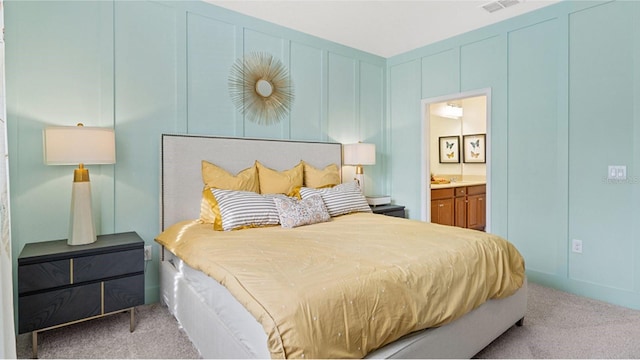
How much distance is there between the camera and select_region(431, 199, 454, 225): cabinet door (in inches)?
184

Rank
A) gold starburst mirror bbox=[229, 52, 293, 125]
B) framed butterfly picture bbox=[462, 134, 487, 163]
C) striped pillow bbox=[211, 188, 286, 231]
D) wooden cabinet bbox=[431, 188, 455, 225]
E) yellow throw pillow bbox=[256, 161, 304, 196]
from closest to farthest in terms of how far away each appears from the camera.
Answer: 1. striped pillow bbox=[211, 188, 286, 231]
2. yellow throw pillow bbox=[256, 161, 304, 196]
3. gold starburst mirror bbox=[229, 52, 293, 125]
4. wooden cabinet bbox=[431, 188, 455, 225]
5. framed butterfly picture bbox=[462, 134, 487, 163]

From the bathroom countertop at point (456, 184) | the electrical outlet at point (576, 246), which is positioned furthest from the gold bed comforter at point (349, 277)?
the bathroom countertop at point (456, 184)

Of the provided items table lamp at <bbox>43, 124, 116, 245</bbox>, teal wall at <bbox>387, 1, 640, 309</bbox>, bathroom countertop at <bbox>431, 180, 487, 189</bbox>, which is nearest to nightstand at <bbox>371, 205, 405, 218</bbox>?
bathroom countertop at <bbox>431, 180, 487, 189</bbox>

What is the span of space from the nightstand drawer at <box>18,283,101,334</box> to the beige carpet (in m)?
0.20

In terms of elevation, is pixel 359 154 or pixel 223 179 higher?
pixel 359 154

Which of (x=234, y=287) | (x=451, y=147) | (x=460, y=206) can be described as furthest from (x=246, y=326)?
(x=451, y=147)

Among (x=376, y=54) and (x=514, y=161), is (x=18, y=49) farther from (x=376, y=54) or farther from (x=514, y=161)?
(x=514, y=161)

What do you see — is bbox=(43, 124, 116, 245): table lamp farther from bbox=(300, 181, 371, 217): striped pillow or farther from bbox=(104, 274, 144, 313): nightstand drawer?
bbox=(300, 181, 371, 217): striped pillow

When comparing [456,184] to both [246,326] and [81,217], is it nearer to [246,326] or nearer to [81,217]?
[246,326]

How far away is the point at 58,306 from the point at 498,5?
13.7ft

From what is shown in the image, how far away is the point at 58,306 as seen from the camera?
79.7 inches

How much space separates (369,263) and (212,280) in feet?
2.73

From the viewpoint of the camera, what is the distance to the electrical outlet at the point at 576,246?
2.97 m

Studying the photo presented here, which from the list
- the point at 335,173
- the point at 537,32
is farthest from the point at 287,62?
the point at 537,32
